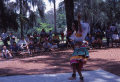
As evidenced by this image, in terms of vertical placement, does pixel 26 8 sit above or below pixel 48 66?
above

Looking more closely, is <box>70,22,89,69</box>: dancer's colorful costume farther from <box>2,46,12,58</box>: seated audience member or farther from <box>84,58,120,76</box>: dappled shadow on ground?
<box>2,46,12,58</box>: seated audience member

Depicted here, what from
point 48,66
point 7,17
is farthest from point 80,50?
point 7,17

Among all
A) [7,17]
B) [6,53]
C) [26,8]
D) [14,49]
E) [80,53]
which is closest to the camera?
[80,53]

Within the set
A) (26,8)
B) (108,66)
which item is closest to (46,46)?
(108,66)

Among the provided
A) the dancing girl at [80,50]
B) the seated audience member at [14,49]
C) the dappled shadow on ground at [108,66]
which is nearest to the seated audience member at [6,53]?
the seated audience member at [14,49]

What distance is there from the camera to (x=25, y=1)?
19.2 metres

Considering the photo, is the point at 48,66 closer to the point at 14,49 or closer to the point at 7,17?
the point at 14,49

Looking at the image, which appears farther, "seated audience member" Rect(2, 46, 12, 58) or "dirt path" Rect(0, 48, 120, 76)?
"seated audience member" Rect(2, 46, 12, 58)

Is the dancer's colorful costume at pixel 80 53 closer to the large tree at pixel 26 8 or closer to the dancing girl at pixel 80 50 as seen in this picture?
the dancing girl at pixel 80 50

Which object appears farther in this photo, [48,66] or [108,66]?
→ [48,66]

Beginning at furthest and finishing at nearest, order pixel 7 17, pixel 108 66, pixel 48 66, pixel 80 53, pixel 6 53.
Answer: pixel 7 17 → pixel 6 53 → pixel 48 66 → pixel 108 66 → pixel 80 53

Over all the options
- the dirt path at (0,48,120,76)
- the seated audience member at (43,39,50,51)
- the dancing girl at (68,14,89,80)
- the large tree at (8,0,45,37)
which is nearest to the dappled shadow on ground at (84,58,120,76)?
the dirt path at (0,48,120,76)

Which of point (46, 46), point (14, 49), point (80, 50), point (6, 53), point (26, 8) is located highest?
point (26, 8)

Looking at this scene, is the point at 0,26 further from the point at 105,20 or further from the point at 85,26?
the point at 85,26
